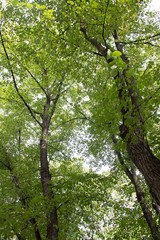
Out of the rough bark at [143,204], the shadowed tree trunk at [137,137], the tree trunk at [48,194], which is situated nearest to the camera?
the shadowed tree trunk at [137,137]

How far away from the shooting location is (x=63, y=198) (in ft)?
28.1

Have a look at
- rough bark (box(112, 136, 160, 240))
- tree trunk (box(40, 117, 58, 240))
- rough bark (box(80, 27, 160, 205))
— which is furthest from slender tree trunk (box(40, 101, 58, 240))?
rough bark (box(80, 27, 160, 205))

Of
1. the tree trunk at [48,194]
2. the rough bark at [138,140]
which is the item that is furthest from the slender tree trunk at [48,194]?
the rough bark at [138,140]

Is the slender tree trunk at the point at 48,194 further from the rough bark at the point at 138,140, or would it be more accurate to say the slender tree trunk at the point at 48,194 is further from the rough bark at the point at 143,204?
the rough bark at the point at 138,140

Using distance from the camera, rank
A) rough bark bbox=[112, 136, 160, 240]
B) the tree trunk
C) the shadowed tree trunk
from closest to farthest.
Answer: the shadowed tree trunk, the tree trunk, rough bark bbox=[112, 136, 160, 240]

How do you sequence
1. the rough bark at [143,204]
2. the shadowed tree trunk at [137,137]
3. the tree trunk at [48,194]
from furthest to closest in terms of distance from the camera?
the rough bark at [143,204] → the tree trunk at [48,194] → the shadowed tree trunk at [137,137]

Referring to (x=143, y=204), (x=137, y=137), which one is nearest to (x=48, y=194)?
(x=143, y=204)

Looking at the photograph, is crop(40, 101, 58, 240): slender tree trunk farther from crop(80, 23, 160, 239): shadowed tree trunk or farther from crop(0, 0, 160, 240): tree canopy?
crop(80, 23, 160, 239): shadowed tree trunk

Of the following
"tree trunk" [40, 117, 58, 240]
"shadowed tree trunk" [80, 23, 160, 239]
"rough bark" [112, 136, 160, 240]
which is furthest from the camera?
"rough bark" [112, 136, 160, 240]

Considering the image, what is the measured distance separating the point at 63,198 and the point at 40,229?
241 cm

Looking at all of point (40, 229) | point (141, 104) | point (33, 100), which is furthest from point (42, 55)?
point (40, 229)

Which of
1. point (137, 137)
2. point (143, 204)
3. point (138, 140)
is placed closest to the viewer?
point (137, 137)

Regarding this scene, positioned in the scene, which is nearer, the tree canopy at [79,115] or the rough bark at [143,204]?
the tree canopy at [79,115]

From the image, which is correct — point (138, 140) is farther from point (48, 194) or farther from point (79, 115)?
point (79, 115)
